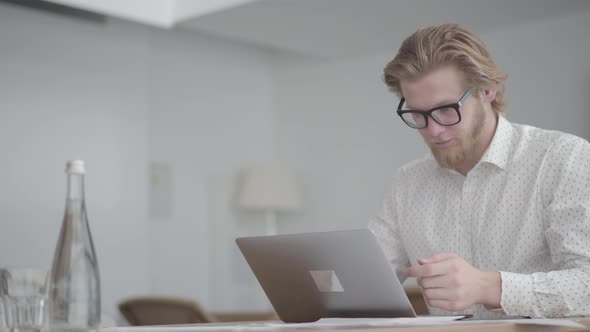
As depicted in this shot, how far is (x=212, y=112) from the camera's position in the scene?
688 cm

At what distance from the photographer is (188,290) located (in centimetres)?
662

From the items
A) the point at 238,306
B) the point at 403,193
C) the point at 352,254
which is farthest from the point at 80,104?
the point at 352,254

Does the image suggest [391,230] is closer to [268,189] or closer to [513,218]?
[513,218]

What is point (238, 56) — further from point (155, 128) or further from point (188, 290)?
point (188, 290)

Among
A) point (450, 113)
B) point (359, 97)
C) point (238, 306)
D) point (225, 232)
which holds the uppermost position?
point (359, 97)

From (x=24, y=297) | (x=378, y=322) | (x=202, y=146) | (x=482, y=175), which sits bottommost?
(x=378, y=322)

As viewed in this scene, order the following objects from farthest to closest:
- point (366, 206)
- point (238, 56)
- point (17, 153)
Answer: point (238, 56)
point (366, 206)
point (17, 153)

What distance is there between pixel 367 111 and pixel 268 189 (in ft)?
3.17

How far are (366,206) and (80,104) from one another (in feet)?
7.34

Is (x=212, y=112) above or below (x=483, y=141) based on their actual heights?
above

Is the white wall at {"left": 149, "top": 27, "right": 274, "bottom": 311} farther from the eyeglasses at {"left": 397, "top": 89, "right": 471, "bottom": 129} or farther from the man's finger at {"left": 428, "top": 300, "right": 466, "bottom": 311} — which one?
the man's finger at {"left": 428, "top": 300, "right": 466, "bottom": 311}

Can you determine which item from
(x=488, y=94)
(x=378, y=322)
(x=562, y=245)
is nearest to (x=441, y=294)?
(x=378, y=322)

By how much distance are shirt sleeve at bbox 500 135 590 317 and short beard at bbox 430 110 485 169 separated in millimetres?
224

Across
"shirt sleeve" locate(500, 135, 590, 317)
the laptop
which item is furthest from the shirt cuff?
the laptop
